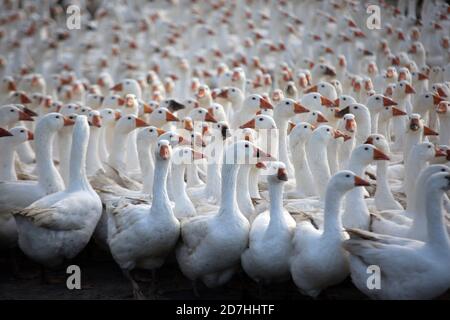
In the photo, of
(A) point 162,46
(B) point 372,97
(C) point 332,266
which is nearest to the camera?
(C) point 332,266

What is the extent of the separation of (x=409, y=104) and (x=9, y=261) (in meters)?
5.78

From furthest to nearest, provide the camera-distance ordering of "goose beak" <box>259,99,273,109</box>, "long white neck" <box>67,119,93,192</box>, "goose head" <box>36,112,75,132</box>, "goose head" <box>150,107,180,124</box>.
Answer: "goose beak" <box>259,99,273,109</box>
"goose head" <box>150,107,180,124</box>
"goose head" <box>36,112,75,132</box>
"long white neck" <box>67,119,93,192</box>

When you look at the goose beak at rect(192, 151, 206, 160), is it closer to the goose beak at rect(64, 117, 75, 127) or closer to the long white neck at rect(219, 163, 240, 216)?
the long white neck at rect(219, 163, 240, 216)

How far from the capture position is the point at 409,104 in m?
10.2

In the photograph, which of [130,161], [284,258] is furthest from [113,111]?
[284,258]

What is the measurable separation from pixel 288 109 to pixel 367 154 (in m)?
2.21

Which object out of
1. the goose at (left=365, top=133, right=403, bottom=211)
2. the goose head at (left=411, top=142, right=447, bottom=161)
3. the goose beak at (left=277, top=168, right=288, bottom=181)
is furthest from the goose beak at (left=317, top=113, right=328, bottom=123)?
the goose beak at (left=277, top=168, right=288, bottom=181)

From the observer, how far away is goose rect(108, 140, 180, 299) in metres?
6.75

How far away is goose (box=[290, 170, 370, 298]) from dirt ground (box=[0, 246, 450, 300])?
1.52 feet

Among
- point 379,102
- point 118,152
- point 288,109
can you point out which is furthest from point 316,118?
point 118,152

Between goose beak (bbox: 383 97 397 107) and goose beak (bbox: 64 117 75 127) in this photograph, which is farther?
goose beak (bbox: 383 97 397 107)

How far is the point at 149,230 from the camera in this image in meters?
6.73
